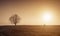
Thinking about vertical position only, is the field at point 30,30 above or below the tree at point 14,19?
below

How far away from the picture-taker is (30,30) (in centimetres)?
217

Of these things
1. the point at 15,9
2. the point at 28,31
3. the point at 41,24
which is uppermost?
the point at 15,9

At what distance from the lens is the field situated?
2145 millimetres

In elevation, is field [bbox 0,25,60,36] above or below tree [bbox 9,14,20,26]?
below

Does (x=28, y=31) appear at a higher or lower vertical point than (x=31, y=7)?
lower

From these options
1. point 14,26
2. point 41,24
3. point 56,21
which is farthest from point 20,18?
point 56,21

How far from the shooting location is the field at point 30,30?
7.04 ft

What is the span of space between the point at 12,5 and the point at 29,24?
576 millimetres

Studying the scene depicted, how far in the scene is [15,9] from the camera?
2242mm

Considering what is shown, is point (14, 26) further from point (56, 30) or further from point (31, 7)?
point (56, 30)

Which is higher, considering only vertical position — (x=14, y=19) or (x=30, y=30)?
(x=14, y=19)

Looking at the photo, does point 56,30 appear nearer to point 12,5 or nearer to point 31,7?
point 31,7

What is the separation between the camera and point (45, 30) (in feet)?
7.14

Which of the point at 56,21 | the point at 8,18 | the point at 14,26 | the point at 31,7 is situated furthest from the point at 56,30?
the point at 8,18
